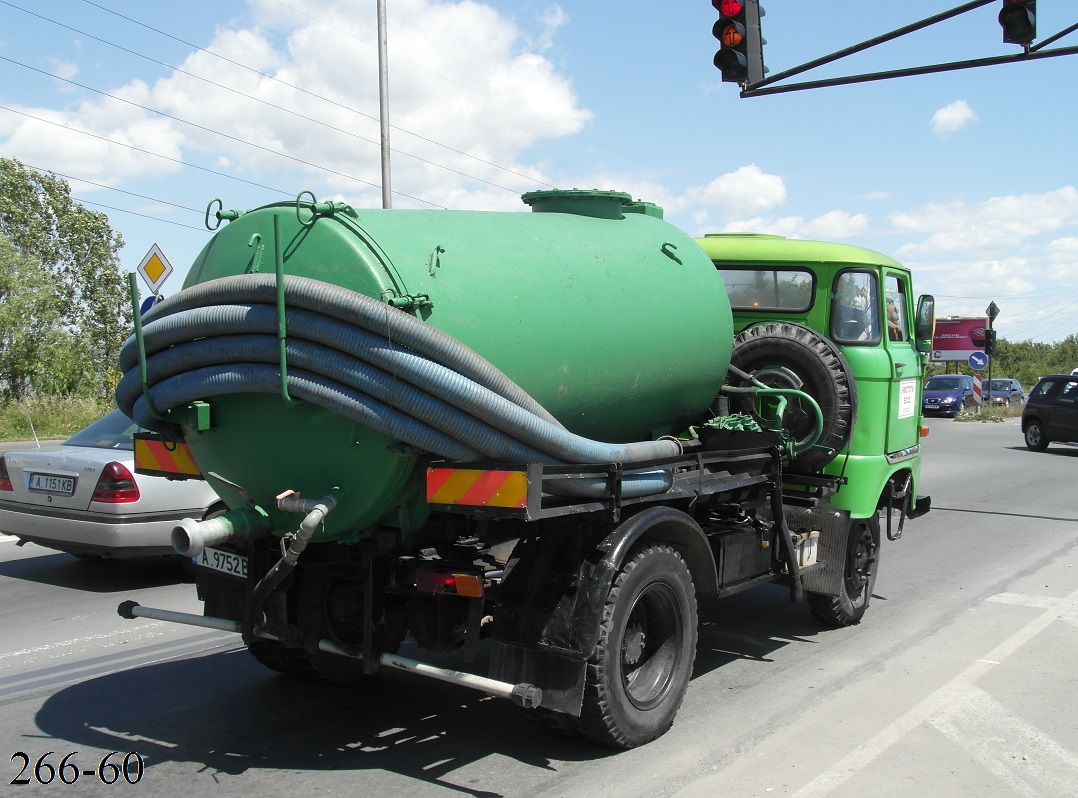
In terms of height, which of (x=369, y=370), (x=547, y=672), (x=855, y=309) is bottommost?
(x=547, y=672)

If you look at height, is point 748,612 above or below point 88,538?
below

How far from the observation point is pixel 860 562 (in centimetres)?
→ 706

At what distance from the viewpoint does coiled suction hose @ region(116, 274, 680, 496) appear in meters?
3.79

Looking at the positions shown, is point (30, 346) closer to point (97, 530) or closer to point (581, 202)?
point (97, 530)

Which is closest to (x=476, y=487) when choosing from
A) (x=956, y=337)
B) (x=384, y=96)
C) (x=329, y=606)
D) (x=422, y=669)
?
(x=422, y=669)

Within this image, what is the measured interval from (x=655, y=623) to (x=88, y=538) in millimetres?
4770

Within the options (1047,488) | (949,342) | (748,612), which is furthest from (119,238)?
(748,612)

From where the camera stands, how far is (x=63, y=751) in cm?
445

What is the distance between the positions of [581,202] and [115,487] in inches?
172

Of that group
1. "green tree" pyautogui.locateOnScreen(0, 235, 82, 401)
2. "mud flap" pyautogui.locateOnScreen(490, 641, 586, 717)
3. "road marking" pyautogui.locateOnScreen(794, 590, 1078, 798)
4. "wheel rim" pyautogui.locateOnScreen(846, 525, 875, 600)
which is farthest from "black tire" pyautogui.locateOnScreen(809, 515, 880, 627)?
"green tree" pyautogui.locateOnScreen(0, 235, 82, 401)

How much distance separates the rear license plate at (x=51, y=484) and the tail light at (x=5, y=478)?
263 millimetres

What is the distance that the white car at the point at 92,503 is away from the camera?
7500 mm

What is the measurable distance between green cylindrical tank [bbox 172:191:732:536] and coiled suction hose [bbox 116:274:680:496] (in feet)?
0.45

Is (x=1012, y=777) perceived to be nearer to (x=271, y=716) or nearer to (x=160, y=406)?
(x=271, y=716)
